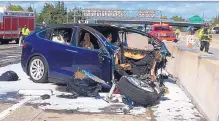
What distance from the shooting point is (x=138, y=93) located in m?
8.15

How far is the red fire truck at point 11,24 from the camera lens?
37.5 m

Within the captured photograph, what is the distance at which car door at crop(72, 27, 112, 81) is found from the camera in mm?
9578

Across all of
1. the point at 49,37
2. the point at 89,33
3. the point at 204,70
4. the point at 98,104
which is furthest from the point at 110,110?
the point at 49,37

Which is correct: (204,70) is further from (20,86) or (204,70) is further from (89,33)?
(20,86)

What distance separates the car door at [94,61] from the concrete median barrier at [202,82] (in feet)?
6.05

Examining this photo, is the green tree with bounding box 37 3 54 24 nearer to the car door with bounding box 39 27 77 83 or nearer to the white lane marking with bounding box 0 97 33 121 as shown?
the car door with bounding box 39 27 77 83

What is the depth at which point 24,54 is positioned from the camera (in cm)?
1110

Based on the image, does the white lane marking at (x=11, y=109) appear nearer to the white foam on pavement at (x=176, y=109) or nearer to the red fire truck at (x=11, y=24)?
the white foam on pavement at (x=176, y=109)

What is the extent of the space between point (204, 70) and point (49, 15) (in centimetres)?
7691

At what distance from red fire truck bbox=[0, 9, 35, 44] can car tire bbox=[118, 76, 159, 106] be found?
30.3 meters

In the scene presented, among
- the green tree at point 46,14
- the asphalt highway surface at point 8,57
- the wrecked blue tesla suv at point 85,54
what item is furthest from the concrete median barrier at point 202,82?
the green tree at point 46,14

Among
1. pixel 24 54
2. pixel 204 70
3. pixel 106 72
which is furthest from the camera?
pixel 24 54

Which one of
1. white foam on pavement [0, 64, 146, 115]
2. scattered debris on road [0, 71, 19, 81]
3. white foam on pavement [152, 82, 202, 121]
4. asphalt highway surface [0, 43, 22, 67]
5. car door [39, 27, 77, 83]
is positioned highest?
car door [39, 27, 77, 83]

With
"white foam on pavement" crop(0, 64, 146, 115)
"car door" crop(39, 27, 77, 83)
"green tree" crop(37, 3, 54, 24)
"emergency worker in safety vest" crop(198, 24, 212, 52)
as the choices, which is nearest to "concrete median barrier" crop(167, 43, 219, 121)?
"white foam on pavement" crop(0, 64, 146, 115)
